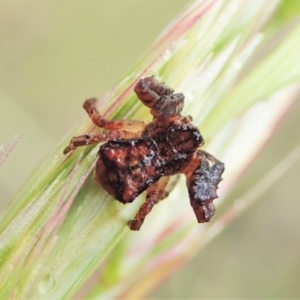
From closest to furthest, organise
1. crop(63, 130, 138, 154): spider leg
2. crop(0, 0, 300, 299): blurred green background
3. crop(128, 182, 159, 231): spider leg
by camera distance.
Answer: crop(63, 130, 138, 154): spider leg, crop(128, 182, 159, 231): spider leg, crop(0, 0, 300, 299): blurred green background

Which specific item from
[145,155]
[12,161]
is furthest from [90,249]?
[12,161]

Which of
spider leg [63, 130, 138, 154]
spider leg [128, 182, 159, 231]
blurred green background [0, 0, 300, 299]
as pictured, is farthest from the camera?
blurred green background [0, 0, 300, 299]

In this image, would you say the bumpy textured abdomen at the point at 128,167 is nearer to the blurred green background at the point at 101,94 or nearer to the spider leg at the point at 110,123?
the spider leg at the point at 110,123

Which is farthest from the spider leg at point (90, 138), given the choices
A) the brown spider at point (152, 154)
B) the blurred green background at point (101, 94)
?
the blurred green background at point (101, 94)

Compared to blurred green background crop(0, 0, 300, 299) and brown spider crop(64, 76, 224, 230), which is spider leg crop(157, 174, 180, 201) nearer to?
brown spider crop(64, 76, 224, 230)

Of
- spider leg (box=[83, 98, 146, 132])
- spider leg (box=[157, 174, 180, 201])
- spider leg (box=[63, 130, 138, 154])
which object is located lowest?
spider leg (box=[157, 174, 180, 201])

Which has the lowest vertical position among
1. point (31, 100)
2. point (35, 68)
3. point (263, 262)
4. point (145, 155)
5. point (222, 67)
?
point (263, 262)

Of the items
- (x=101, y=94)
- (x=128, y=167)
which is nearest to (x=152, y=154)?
(x=128, y=167)

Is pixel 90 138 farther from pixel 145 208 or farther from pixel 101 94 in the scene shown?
pixel 101 94

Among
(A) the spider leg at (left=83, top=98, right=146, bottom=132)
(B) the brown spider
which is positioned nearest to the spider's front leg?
(B) the brown spider

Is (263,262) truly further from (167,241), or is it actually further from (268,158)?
(167,241)
